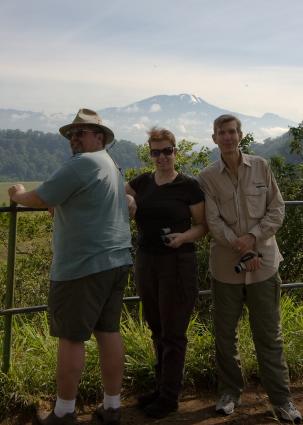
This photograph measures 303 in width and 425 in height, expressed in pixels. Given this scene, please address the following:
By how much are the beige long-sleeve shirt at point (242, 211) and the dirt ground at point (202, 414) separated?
0.77m

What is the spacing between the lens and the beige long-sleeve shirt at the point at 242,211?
280cm

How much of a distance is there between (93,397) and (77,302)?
0.82 m

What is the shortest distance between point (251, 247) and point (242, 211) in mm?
210

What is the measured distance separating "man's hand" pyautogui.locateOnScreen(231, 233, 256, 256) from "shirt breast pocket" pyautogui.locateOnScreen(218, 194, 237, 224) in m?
0.12

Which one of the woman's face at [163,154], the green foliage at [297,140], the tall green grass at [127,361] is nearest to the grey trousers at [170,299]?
the tall green grass at [127,361]

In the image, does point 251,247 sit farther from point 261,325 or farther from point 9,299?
point 9,299

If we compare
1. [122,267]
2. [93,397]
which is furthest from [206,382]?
[122,267]

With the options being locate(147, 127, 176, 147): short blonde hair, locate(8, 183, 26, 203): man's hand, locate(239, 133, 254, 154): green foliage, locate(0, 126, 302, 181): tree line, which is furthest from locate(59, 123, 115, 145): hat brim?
locate(0, 126, 302, 181): tree line

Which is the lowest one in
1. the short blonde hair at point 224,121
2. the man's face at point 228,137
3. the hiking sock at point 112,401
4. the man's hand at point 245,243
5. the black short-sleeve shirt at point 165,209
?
the hiking sock at point 112,401

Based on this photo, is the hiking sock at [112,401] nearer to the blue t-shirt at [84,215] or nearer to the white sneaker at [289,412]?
the blue t-shirt at [84,215]

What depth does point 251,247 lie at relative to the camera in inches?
109

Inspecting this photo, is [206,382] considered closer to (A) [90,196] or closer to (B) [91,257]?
(B) [91,257]

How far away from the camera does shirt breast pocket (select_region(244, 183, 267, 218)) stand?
2.82 m

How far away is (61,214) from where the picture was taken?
2.51 meters
